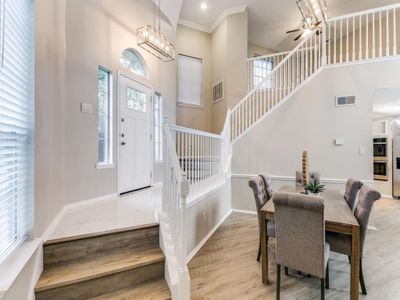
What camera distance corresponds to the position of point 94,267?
1.83m

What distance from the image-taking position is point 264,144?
180 inches

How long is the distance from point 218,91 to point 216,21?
199cm

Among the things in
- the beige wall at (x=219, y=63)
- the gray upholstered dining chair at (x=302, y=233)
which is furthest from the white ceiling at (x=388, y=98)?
the gray upholstered dining chair at (x=302, y=233)

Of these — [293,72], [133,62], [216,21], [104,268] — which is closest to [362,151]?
[293,72]

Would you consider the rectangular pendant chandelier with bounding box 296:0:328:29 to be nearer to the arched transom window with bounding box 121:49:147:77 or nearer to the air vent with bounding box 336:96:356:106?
the air vent with bounding box 336:96:356:106

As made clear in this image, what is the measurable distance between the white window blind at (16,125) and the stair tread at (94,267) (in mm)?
373

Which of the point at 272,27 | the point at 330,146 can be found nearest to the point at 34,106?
the point at 330,146

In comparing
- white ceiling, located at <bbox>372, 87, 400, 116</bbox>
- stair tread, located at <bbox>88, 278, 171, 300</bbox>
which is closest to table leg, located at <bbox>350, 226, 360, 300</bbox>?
stair tread, located at <bbox>88, 278, 171, 300</bbox>

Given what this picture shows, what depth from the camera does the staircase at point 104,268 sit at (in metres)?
1.68

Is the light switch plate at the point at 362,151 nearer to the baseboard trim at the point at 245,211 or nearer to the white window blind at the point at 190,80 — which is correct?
the baseboard trim at the point at 245,211

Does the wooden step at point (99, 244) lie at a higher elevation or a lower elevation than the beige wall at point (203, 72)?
lower

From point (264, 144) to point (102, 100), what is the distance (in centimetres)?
324

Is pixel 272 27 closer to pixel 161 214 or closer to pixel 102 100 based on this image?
pixel 102 100

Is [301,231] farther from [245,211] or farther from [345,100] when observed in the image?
[345,100]
